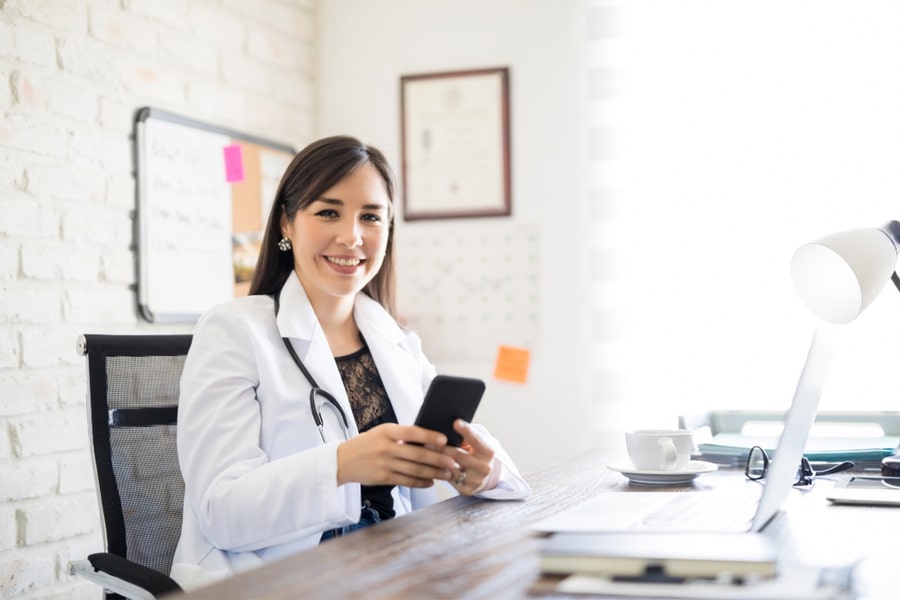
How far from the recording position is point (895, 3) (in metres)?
2.65

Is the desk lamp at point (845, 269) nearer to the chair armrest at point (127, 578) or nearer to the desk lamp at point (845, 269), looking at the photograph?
the desk lamp at point (845, 269)

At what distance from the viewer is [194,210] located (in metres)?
2.65

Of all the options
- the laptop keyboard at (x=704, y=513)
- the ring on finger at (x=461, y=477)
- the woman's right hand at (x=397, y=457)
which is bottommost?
the laptop keyboard at (x=704, y=513)

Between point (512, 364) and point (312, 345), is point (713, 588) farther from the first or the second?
point (512, 364)

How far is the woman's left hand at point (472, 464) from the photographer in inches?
49.4

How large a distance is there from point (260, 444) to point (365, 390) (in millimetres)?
282

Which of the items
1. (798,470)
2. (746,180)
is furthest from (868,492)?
(746,180)

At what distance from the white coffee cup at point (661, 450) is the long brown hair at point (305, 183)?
2.14 feet

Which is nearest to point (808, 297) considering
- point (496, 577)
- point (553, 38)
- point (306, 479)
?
point (496, 577)

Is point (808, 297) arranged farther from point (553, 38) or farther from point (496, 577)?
point (553, 38)

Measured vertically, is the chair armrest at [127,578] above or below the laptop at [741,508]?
below

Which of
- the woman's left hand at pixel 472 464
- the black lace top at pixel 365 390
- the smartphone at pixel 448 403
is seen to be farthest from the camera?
the black lace top at pixel 365 390

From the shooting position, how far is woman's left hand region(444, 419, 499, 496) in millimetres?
1255

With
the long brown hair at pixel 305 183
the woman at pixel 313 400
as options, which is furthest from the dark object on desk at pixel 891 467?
the long brown hair at pixel 305 183
